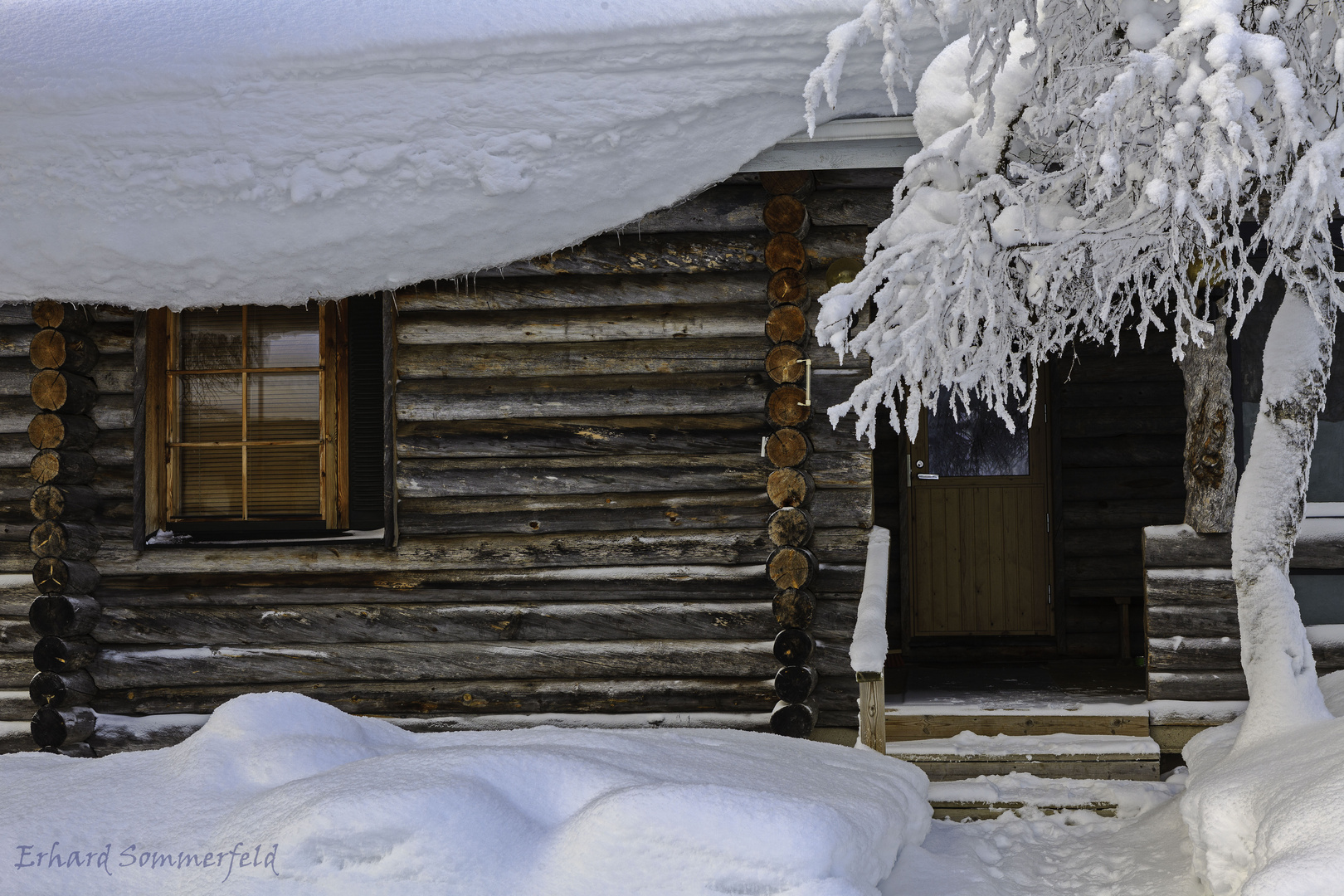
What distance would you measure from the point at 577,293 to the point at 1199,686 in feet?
12.0

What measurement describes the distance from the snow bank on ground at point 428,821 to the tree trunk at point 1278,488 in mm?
1682

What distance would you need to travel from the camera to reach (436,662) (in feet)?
17.6

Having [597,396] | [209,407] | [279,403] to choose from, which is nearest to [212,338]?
[209,407]

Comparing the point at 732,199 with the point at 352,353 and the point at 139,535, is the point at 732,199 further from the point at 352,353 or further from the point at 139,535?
the point at 139,535

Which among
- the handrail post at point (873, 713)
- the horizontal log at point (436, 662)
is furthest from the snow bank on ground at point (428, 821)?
the horizontal log at point (436, 662)

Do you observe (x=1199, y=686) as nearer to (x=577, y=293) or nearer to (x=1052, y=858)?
(x=1052, y=858)

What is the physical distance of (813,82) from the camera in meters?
2.88

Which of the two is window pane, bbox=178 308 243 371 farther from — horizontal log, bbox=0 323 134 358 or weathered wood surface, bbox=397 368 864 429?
weathered wood surface, bbox=397 368 864 429

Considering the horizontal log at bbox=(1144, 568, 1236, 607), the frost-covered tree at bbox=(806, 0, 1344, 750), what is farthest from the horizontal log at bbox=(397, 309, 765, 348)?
the horizontal log at bbox=(1144, 568, 1236, 607)

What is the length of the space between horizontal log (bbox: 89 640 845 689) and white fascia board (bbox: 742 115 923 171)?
7.81 feet

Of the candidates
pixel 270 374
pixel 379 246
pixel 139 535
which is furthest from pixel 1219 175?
pixel 139 535

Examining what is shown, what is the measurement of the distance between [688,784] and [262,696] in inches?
62.6

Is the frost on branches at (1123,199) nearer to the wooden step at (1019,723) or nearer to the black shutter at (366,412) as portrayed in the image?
the wooden step at (1019,723)
